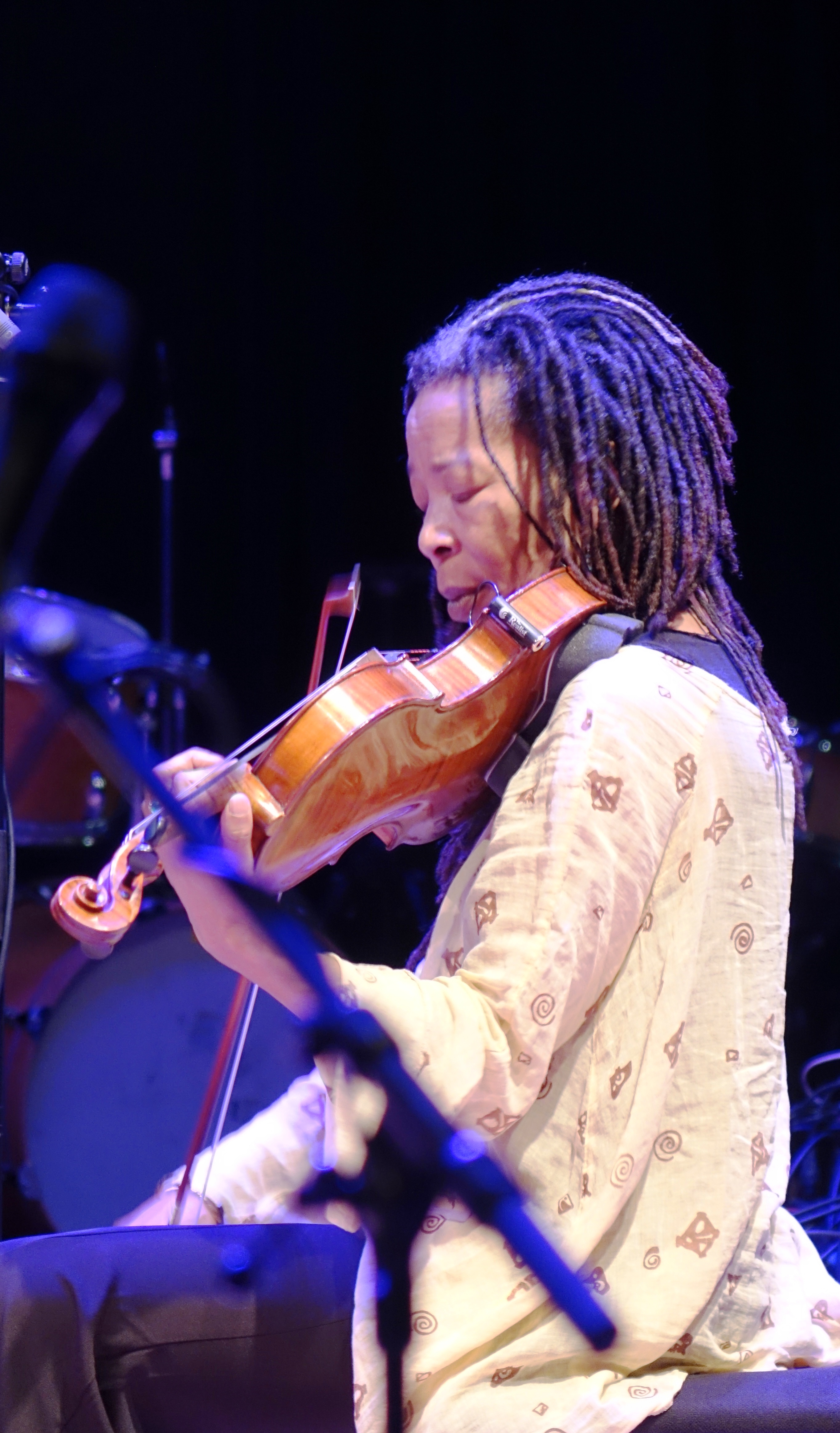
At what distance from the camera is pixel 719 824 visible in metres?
1.17

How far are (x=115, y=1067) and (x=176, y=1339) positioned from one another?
6.10ft

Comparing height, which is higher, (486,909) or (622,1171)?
(486,909)

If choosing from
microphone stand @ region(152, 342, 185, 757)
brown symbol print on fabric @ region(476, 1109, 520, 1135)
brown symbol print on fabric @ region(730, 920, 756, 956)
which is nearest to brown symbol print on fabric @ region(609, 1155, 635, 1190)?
brown symbol print on fabric @ region(476, 1109, 520, 1135)

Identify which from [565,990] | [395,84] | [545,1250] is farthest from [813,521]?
[545,1250]

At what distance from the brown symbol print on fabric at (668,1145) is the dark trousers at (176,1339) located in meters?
0.30

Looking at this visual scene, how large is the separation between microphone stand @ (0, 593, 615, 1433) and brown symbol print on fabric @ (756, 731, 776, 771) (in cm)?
50

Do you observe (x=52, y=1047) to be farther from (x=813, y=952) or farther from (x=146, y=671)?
(x=813, y=952)

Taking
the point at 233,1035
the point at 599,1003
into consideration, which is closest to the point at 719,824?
the point at 599,1003

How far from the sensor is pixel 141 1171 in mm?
2918

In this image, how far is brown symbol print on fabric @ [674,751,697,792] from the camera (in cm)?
114

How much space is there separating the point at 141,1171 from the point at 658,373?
2193mm

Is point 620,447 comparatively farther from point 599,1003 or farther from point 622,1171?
point 622,1171

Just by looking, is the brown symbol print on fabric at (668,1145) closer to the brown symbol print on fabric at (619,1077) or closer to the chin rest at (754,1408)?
the brown symbol print on fabric at (619,1077)

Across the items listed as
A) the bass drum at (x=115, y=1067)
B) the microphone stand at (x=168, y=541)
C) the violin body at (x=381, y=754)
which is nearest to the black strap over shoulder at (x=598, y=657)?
the violin body at (x=381, y=754)
